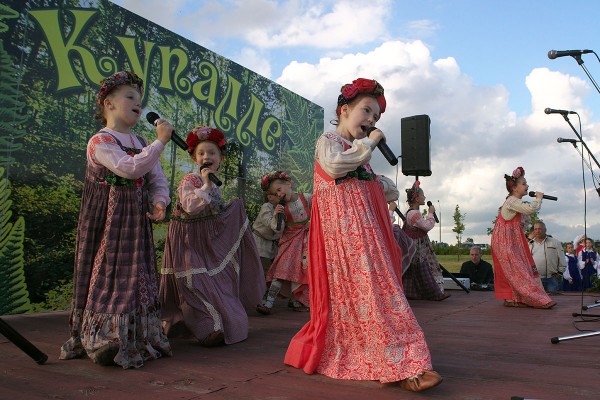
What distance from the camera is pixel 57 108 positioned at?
504 centimetres

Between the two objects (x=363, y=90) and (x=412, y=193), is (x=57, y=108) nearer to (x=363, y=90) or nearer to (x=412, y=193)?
(x=363, y=90)

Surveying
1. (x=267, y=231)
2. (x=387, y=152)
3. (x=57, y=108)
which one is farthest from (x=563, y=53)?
Result: (x=57, y=108)

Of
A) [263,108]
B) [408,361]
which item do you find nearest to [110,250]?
[408,361]

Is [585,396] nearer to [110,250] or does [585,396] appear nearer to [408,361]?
[408,361]

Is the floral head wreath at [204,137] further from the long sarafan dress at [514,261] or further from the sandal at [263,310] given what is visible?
the long sarafan dress at [514,261]

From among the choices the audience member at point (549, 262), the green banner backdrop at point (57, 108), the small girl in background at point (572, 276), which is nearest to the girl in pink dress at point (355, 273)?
the green banner backdrop at point (57, 108)

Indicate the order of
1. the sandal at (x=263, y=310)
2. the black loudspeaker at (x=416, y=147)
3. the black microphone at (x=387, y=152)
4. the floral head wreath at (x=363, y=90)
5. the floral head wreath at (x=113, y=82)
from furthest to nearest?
the black loudspeaker at (x=416, y=147), the sandal at (x=263, y=310), the floral head wreath at (x=113, y=82), the floral head wreath at (x=363, y=90), the black microphone at (x=387, y=152)

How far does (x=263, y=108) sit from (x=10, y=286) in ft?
15.2

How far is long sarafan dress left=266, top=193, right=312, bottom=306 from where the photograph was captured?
5.80 metres

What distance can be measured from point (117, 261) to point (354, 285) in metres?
1.38

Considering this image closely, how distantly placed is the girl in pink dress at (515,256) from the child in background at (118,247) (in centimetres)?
448

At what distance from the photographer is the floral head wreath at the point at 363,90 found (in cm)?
268

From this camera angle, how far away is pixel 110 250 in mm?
2893

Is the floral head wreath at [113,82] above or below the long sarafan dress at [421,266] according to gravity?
above
